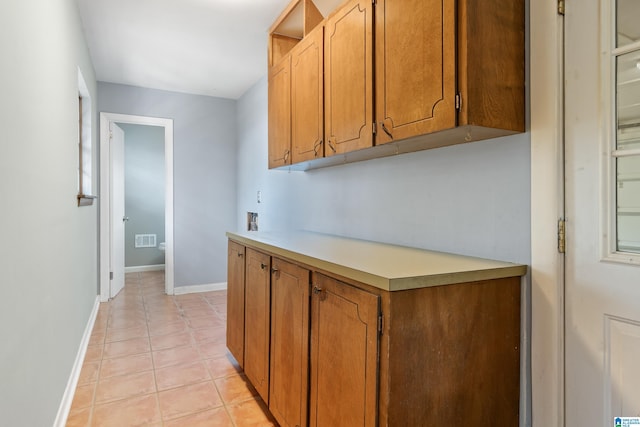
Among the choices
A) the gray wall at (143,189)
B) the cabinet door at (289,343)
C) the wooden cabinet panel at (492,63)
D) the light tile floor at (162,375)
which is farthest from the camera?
the gray wall at (143,189)

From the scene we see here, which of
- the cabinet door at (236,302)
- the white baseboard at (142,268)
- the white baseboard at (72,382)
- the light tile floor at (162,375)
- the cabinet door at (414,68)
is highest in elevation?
the cabinet door at (414,68)

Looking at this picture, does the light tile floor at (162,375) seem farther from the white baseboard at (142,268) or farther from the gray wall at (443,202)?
the white baseboard at (142,268)

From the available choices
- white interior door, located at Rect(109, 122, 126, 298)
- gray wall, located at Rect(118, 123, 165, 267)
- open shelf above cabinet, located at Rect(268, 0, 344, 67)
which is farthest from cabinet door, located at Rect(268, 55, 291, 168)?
gray wall, located at Rect(118, 123, 165, 267)

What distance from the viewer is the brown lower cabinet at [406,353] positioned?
105 centimetres

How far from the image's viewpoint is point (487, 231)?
55.7 inches

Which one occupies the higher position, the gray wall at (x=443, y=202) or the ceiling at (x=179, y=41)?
the ceiling at (x=179, y=41)

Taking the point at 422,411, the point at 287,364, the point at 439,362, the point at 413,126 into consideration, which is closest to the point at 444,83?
the point at 413,126

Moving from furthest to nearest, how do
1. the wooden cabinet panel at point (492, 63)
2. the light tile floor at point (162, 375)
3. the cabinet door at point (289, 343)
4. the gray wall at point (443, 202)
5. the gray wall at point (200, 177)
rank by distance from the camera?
the gray wall at point (200, 177)
the light tile floor at point (162, 375)
the cabinet door at point (289, 343)
the gray wall at point (443, 202)
the wooden cabinet panel at point (492, 63)

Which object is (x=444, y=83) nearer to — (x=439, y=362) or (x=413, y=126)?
(x=413, y=126)

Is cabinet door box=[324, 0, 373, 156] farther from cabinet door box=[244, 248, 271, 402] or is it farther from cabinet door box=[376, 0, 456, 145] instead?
cabinet door box=[244, 248, 271, 402]

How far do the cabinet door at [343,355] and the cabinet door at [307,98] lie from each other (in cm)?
93

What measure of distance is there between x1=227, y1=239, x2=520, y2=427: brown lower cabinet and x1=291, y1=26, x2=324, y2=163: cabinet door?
85 centimetres

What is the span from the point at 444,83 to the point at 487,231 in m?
0.59

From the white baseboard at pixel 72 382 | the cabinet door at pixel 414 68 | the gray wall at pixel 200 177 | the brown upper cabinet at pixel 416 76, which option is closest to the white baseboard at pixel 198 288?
the gray wall at pixel 200 177
